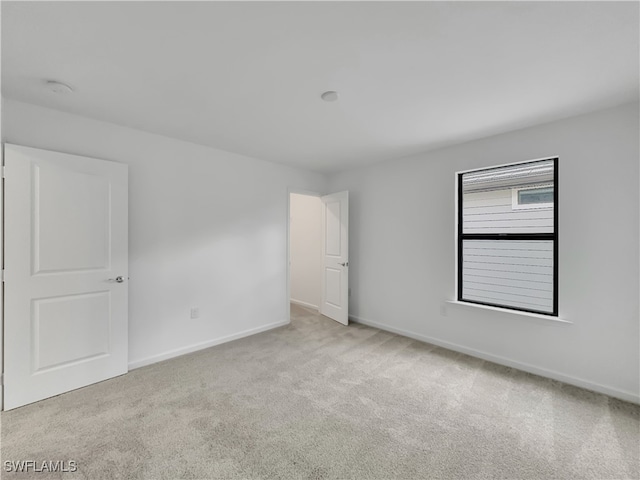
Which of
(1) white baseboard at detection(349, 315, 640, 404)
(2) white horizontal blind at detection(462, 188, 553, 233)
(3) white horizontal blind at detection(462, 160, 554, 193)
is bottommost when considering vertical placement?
(1) white baseboard at detection(349, 315, 640, 404)

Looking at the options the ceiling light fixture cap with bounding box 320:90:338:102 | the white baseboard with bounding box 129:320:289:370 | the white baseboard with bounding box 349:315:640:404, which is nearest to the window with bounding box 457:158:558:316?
the white baseboard with bounding box 349:315:640:404

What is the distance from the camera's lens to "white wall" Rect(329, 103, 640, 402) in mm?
2277

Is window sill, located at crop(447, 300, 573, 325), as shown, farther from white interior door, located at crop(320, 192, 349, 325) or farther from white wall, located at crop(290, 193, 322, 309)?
white wall, located at crop(290, 193, 322, 309)

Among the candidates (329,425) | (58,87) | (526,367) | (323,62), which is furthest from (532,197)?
(58,87)

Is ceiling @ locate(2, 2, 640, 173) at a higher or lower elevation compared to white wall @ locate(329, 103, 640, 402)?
higher

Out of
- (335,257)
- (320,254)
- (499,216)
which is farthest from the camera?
(320,254)

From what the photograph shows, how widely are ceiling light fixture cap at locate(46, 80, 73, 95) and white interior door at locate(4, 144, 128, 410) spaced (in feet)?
1.70

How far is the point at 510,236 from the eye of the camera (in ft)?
9.66

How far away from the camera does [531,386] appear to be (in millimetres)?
2479

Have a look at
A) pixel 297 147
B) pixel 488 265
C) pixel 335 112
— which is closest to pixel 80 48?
pixel 335 112

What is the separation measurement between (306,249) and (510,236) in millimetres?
3358

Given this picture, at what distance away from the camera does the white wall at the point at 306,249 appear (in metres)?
5.14

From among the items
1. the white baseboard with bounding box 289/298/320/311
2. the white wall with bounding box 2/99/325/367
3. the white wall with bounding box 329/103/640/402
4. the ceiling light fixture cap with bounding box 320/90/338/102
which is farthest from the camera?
the white baseboard with bounding box 289/298/320/311

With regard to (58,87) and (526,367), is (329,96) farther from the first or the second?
(526,367)
